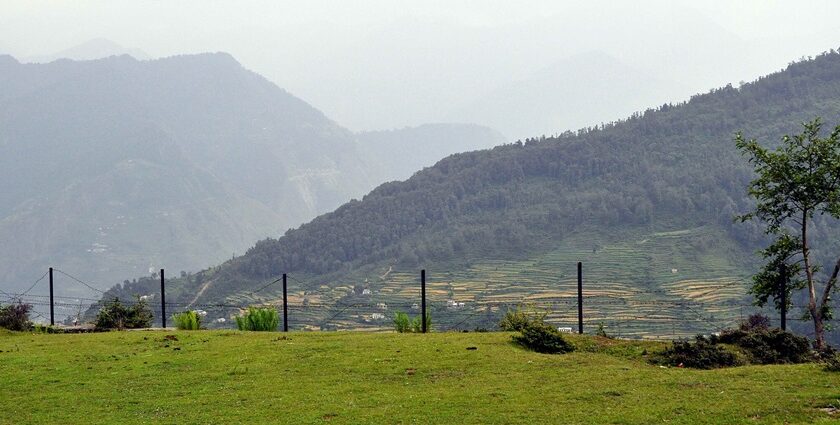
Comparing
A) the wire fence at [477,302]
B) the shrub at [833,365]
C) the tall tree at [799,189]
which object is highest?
the tall tree at [799,189]

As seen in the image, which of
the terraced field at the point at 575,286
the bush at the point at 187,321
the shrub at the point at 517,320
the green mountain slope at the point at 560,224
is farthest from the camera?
the green mountain slope at the point at 560,224

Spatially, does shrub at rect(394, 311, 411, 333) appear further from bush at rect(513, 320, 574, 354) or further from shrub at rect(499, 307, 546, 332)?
bush at rect(513, 320, 574, 354)

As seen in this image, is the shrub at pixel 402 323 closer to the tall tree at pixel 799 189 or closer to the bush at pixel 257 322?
the bush at pixel 257 322

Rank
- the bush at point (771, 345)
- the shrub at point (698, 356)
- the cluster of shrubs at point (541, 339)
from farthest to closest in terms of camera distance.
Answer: the cluster of shrubs at point (541, 339)
the bush at point (771, 345)
the shrub at point (698, 356)

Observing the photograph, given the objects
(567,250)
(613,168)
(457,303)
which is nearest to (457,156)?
(613,168)

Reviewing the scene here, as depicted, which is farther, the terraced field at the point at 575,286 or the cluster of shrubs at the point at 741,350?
the terraced field at the point at 575,286

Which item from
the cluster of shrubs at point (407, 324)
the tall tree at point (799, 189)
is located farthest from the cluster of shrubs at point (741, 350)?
the cluster of shrubs at point (407, 324)

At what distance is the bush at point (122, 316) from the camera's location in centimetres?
2211

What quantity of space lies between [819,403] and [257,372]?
28.2ft

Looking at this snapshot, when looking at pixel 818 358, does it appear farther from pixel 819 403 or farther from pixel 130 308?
pixel 130 308

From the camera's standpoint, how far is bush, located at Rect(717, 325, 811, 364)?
14172 millimetres

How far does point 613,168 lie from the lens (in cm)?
11469

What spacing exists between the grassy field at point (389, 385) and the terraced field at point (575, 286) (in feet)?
142

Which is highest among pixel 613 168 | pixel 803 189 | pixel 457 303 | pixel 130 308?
pixel 613 168
